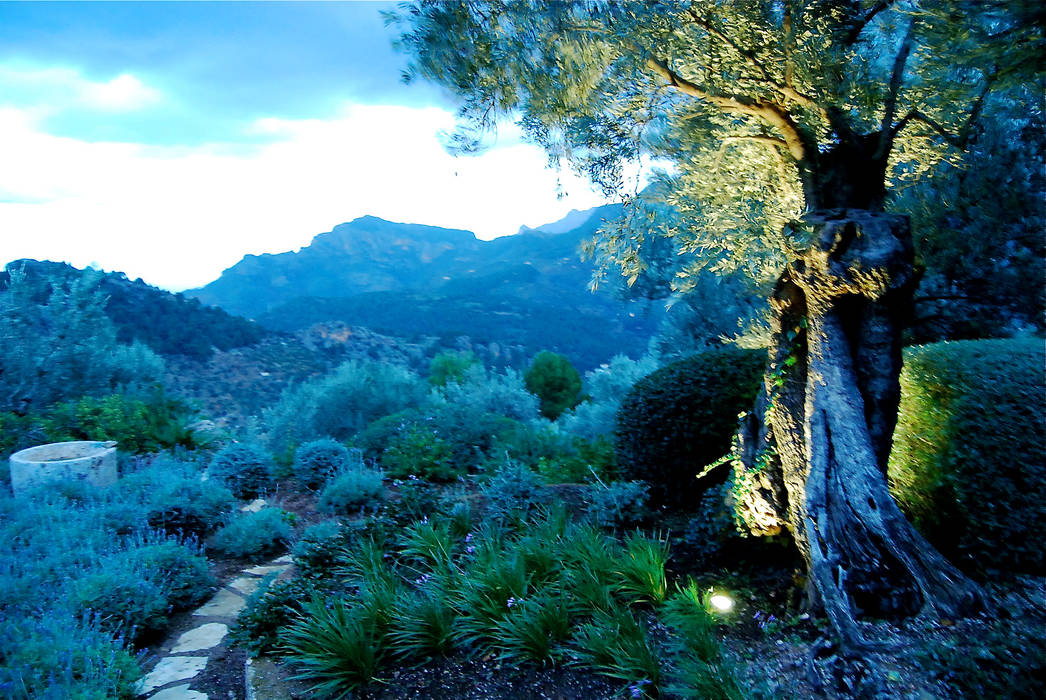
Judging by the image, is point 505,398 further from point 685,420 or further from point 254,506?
point 685,420

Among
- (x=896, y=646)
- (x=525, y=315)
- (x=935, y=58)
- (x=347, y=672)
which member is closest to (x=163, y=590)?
(x=347, y=672)

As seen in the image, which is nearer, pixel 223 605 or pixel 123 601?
pixel 123 601

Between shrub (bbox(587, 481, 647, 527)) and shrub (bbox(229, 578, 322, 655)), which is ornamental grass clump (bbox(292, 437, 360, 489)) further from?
shrub (bbox(587, 481, 647, 527))

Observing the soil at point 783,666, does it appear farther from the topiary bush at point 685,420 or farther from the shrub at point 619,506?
the topiary bush at point 685,420

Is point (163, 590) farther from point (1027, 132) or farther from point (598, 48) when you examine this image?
point (1027, 132)

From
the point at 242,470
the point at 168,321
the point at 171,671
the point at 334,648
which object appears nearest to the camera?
the point at 334,648

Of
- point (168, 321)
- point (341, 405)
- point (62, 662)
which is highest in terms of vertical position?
point (168, 321)

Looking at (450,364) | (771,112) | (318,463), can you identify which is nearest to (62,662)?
(318,463)

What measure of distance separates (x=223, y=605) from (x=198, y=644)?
551mm

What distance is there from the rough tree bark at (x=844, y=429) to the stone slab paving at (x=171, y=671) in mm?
3435

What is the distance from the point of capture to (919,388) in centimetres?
412

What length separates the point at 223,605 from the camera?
4410 mm

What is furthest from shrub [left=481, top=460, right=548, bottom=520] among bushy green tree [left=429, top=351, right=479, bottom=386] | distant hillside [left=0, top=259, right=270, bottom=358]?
bushy green tree [left=429, top=351, right=479, bottom=386]

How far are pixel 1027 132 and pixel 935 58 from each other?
3.34 meters
